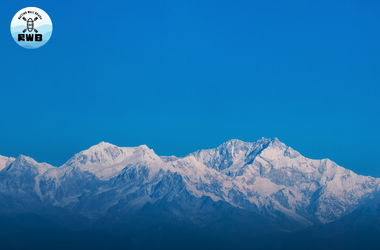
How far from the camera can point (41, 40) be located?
120 m

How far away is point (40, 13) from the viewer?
400 feet

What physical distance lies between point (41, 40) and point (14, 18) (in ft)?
24.1

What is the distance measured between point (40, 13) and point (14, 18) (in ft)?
18.3

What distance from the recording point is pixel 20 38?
117500mm

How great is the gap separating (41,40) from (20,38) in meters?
4.40

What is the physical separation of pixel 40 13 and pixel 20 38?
8108mm

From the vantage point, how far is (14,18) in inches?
4715

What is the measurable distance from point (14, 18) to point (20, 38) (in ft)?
17.9
